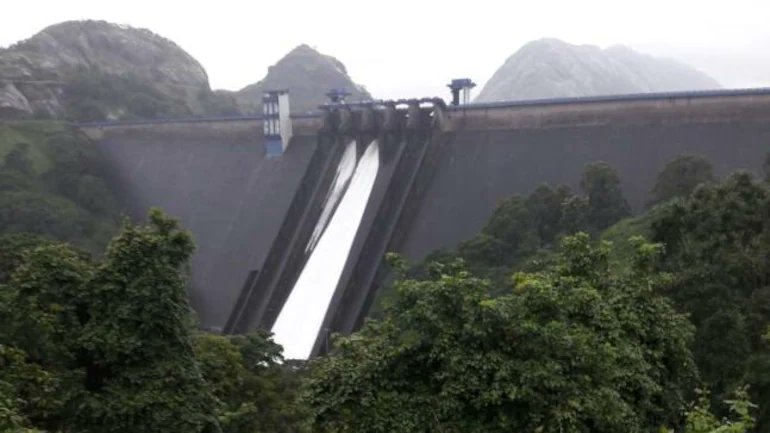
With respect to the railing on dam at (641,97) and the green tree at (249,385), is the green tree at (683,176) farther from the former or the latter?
the green tree at (249,385)

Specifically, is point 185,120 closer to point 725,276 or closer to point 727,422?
point 725,276

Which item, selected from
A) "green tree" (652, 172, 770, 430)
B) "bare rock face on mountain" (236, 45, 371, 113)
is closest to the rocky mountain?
"bare rock face on mountain" (236, 45, 371, 113)

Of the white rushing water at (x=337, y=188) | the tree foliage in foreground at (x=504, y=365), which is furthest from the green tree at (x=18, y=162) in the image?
the tree foliage in foreground at (x=504, y=365)

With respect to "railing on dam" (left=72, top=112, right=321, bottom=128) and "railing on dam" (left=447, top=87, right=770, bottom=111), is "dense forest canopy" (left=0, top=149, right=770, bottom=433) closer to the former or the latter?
"railing on dam" (left=447, top=87, right=770, bottom=111)

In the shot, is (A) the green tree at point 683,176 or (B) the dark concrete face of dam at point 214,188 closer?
(A) the green tree at point 683,176

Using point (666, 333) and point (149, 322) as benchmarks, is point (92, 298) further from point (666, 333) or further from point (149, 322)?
point (666, 333)

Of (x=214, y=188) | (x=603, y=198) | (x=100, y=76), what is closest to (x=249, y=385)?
(x=603, y=198)
